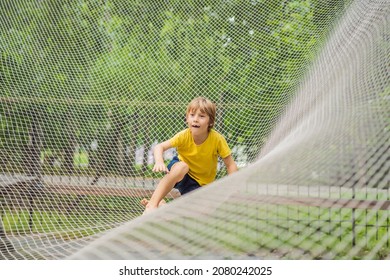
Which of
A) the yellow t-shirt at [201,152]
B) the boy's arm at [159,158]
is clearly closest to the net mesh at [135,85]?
the yellow t-shirt at [201,152]

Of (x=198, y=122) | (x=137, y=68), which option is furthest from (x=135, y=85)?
(x=198, y=122)

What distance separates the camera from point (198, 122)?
1602 millimetres

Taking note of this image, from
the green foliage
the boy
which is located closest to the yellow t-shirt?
the boy

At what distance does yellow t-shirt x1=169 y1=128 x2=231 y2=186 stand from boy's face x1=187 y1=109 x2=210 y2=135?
2 centimetres

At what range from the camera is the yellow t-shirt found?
5.23 feet

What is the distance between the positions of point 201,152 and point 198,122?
100mm

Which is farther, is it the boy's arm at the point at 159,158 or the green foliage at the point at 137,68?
the green foliage at the point at 137,68

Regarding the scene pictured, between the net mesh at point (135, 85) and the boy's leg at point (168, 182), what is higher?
the net mesh at point (135, 85)

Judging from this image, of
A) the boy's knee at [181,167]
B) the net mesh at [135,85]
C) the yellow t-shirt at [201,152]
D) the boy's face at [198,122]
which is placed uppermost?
the net mesh at [135,85]

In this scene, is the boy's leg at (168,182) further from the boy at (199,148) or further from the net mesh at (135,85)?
the net mesh at (135,85)

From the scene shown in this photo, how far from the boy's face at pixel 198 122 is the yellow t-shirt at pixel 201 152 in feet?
0.08

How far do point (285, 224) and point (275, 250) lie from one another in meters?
0.10

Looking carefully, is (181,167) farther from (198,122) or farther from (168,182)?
(198,122)

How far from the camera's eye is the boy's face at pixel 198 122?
5.24ft
